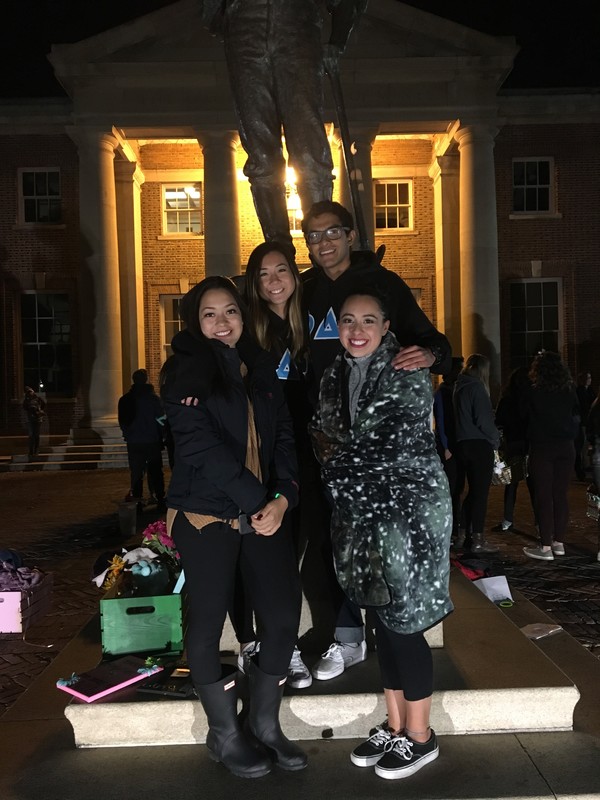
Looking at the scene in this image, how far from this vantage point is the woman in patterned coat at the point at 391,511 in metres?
2.72

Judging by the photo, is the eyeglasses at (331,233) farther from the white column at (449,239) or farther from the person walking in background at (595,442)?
the white column at (449,239)

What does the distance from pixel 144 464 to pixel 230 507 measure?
8155 mm

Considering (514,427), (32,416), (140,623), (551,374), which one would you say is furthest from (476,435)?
(32,416)

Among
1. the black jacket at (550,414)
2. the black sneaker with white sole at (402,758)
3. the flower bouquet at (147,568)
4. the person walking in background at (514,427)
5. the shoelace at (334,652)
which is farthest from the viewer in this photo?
the person walking in background at (514,427)

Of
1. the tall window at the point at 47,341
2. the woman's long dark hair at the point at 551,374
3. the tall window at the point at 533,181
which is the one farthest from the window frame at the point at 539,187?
the woman's long dark hair at the point at 551,374

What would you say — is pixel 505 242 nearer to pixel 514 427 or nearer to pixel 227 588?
pixel 514 427

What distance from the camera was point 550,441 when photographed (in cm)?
753

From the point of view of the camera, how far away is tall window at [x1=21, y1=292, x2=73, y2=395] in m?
22.9

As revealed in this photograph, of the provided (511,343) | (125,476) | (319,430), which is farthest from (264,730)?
(511,343)

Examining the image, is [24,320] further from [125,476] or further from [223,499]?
[223,499]

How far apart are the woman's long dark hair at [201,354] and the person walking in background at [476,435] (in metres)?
5.03

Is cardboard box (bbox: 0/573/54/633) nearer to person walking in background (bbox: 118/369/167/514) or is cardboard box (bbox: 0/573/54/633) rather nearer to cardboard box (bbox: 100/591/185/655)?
cardboard box (bbox: 100/591/185/655)

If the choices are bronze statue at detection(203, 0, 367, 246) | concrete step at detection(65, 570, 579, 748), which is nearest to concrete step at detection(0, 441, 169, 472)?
bronze statue at detection(203, 0, 367, 246)

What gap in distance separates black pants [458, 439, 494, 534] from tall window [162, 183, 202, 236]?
1840 centimetres
